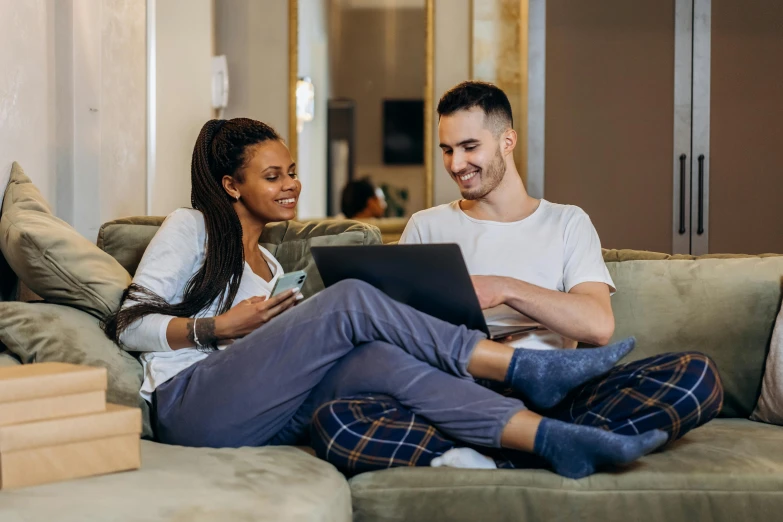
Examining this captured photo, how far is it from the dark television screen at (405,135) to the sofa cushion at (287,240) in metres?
1.95

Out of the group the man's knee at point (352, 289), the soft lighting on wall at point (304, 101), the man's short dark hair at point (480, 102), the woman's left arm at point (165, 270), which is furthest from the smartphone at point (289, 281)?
the soft lighting on wall at point (304, 101)

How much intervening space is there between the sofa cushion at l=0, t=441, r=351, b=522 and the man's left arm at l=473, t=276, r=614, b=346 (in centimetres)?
50

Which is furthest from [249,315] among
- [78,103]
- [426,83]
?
[426,83]

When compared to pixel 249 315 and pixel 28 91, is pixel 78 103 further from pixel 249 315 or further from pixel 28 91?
pixel 249 315

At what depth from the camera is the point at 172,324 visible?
1946 millimetres

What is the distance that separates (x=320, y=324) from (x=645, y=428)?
0.62 metres

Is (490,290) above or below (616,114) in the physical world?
below

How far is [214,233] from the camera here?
214cm

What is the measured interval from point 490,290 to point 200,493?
0.75 meters

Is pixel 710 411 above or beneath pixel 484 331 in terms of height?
beneath

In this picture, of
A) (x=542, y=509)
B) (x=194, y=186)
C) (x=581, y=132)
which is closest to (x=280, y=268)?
(x=194, y=186)

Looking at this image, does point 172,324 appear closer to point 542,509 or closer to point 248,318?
point 248,318

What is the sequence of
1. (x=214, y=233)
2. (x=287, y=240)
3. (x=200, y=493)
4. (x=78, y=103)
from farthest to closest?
(x=78, y=103) < (x=287, y=240) < (x=214, y=233) < (x=200, y=493)

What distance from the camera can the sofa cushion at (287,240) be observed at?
2.33 metres
